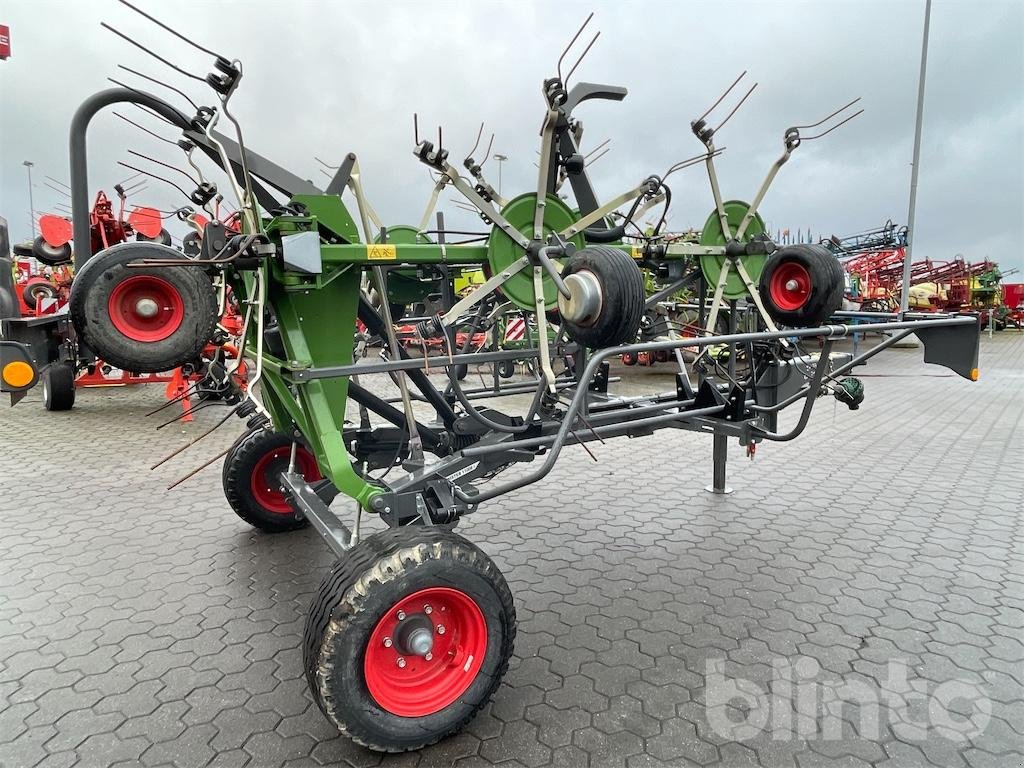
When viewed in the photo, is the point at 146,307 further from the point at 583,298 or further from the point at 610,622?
the point at 610,622

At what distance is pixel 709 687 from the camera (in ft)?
10.1

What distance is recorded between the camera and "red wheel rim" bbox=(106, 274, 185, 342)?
2.72 metres

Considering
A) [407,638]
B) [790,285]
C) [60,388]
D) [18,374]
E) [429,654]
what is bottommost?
[429,654]

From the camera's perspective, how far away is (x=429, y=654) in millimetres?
2785

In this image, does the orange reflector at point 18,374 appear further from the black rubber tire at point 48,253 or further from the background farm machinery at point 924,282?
the background farm machinery at point 924,282

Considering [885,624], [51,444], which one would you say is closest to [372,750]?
[885,624]

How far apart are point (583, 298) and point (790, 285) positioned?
2.06 m

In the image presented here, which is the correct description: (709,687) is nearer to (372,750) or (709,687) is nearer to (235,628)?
(372,750)

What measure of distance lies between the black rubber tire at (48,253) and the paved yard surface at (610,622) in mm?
2030

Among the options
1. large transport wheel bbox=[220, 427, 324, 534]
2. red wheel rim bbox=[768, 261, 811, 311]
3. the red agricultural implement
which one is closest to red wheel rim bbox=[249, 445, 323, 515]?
large transport wheel bbox=[220, 427, 324, 534]

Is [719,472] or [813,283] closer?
[813,283]

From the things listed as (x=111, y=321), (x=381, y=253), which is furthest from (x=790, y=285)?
(x=111, y=321)

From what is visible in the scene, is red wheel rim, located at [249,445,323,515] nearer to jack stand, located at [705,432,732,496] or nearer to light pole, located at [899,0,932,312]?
jack stand, located at [705,432,732,496]

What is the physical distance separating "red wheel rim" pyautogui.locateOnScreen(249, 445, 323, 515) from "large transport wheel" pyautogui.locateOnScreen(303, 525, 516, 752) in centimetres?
240
